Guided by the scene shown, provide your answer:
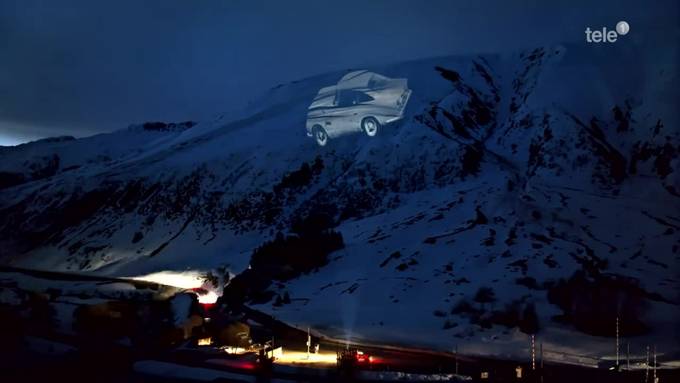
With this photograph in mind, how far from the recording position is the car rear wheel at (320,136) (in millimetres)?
88025

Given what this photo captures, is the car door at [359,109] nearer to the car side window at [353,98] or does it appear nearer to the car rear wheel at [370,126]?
the car side window at [353,98]

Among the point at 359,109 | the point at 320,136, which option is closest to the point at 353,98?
the point at 359,109

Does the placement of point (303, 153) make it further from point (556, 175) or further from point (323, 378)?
point (323, 378)

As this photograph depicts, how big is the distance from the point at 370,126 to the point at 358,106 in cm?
342

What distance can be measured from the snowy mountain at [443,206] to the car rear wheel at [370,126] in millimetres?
1257

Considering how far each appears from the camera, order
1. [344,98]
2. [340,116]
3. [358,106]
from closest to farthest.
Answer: [358,106] < [344,98] < [340,116]

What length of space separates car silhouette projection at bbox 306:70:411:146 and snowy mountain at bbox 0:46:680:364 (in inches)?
79.5

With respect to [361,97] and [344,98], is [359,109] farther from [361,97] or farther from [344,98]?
[344,98]

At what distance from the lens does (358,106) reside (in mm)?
87375

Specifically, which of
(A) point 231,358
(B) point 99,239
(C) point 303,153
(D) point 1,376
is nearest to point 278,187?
(C) point 303,153

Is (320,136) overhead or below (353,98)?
below

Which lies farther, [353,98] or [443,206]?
[353,98]

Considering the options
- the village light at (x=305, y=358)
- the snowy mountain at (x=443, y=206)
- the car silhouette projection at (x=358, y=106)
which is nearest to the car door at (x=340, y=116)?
the car silhouette projection at (x=358, y=106)

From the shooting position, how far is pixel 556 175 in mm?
63750
